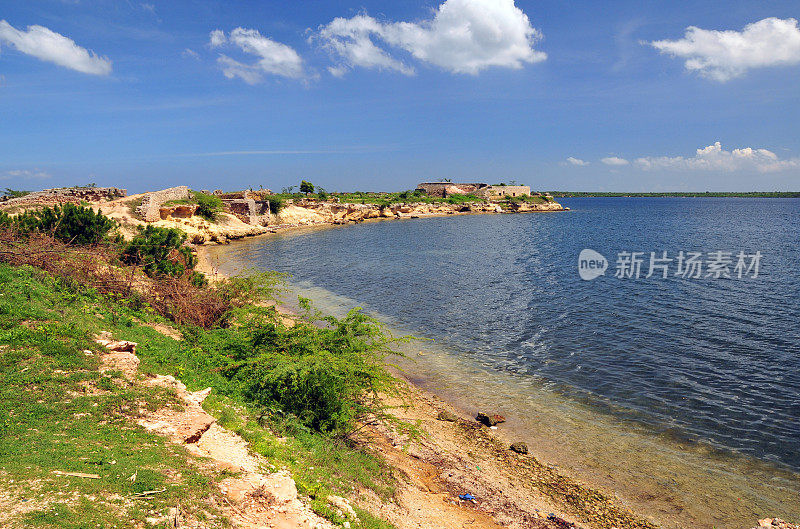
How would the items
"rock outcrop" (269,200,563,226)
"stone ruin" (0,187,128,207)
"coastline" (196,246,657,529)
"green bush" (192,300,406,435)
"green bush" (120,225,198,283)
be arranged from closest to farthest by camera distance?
"coastline" (196,246,657,529) → "green bush" (192,300,406,435) → "green bush" (120,225,198,283) → "stone ruin" (0,187,128,207) → "rock outcrop" (269,200,563,226)

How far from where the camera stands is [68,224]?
63.8ft

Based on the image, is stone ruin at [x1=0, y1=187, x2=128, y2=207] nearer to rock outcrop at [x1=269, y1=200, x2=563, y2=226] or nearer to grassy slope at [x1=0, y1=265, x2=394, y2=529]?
grassy slope at [x1=0, y1=265, x2=394, y2=529]

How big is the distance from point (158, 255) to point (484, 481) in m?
15.5

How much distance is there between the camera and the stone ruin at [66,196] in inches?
1340

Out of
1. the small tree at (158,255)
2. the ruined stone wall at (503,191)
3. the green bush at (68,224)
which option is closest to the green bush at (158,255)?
the small tree at (158,255)

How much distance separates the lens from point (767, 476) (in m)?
10.4

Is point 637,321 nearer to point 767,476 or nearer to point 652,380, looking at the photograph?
point 652,380

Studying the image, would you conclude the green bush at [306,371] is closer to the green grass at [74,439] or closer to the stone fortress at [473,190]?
the green grass at [74,439]

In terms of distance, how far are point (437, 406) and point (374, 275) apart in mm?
20968

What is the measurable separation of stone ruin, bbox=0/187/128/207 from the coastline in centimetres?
2723

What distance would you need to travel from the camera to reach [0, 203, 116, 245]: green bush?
18422 mm

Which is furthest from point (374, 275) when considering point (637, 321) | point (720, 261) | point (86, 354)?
point (720, 261)
